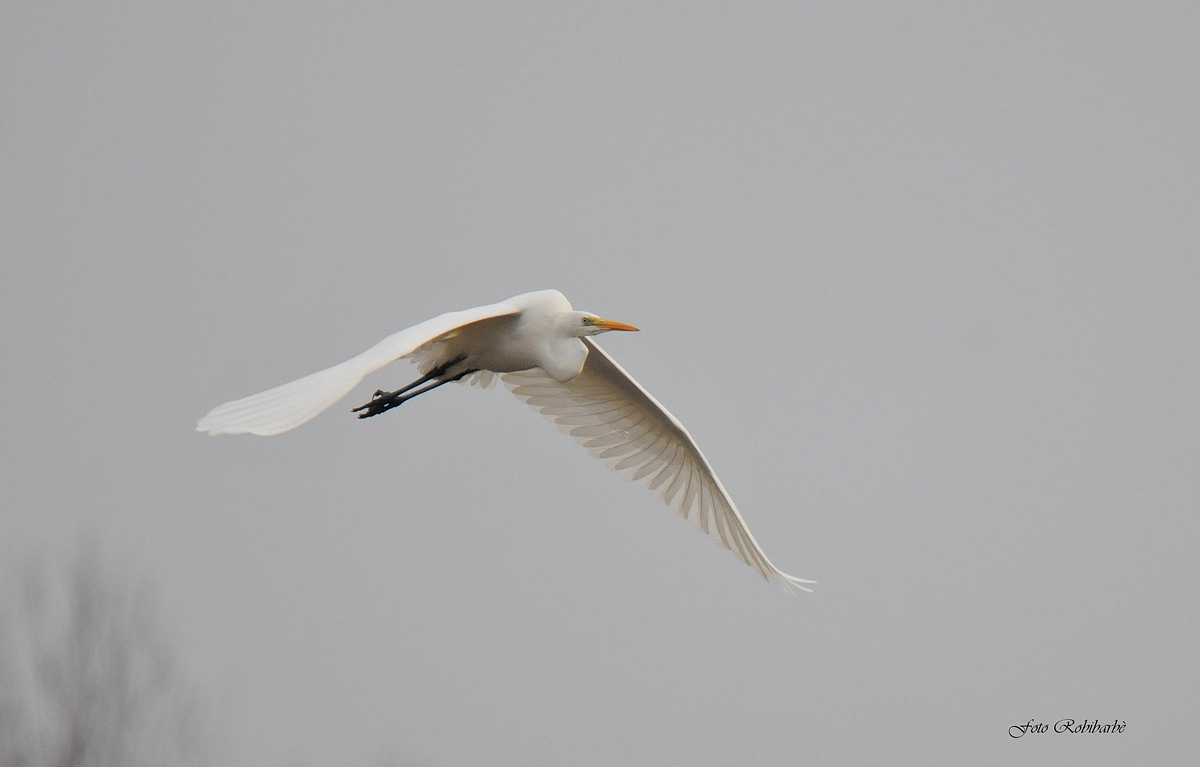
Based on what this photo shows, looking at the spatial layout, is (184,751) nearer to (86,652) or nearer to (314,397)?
(86,652)

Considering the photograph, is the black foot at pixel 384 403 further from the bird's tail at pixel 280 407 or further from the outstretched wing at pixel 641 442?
the bird's tail at pixel 280 407

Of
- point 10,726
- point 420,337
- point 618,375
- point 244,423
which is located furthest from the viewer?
point 10,726

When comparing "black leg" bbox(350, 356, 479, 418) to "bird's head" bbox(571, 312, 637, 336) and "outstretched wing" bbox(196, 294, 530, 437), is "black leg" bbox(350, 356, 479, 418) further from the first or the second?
"outstretched wing" bbox(196, 294, 530, 437)

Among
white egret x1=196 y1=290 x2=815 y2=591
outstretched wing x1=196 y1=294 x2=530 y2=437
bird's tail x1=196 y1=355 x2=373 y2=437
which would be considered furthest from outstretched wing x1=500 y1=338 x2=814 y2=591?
bird's tail x1=196 y1=355 x2=373 y2=437

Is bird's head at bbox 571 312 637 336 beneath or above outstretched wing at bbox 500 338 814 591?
above

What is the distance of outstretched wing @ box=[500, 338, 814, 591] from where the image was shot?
1096cm

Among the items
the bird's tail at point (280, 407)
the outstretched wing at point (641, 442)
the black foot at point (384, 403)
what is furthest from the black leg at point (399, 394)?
the bird's tail at point (280, 407)

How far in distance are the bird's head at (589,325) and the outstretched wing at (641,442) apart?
1.37m

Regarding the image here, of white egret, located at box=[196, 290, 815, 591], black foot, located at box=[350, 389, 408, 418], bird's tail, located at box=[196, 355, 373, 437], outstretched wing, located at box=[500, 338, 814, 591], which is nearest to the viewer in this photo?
bird's tail, located at box=[196, 355, 373, 437]

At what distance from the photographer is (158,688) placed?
1355 cm

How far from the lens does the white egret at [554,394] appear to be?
241 inches

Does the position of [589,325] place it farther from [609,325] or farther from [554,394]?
[554,394]

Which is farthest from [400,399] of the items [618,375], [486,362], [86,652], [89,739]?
[86,652]

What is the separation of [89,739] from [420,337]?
6.69 meters
